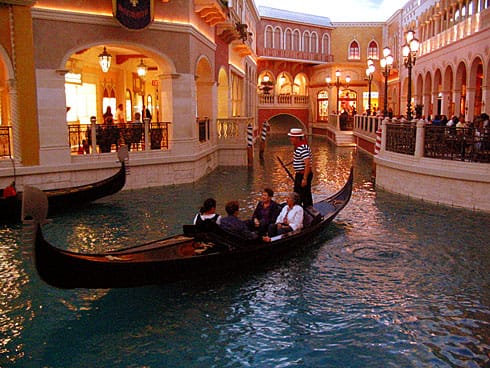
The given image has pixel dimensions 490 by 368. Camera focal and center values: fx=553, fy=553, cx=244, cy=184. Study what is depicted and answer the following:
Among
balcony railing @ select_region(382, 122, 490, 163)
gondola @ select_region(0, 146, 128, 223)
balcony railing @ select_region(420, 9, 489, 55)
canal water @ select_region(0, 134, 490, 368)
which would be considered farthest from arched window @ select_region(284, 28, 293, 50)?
canal water @ select_region(0, 134, 490, 368)

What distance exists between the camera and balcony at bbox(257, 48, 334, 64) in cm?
3008

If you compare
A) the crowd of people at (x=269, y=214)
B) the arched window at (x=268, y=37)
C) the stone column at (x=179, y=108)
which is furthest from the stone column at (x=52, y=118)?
the arched window at (x=268, y=37)

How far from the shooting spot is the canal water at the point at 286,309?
13.0ft

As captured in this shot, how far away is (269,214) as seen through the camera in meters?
6.34

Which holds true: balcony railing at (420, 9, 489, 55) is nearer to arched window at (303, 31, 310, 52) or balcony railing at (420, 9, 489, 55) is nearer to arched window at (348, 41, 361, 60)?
arched window at (303, 31, 310, 52)

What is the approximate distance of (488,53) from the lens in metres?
15.1

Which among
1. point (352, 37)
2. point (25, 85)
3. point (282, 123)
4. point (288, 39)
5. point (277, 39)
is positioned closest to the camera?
point (25, 85)

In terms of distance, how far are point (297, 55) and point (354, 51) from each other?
13.4ft

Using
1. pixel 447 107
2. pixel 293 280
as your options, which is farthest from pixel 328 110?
pixel 293 280

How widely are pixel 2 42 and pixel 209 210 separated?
558cm

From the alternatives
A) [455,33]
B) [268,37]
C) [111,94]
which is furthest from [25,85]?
[268,37]

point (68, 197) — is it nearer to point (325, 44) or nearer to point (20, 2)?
point (20, 2)

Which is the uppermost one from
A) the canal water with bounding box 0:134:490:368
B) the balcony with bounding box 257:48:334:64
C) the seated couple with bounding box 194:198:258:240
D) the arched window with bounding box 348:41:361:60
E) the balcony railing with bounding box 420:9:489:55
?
the arched window with bounding box 348:41:361:60

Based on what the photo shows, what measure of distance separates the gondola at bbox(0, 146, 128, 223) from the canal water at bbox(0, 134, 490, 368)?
0.24 m
